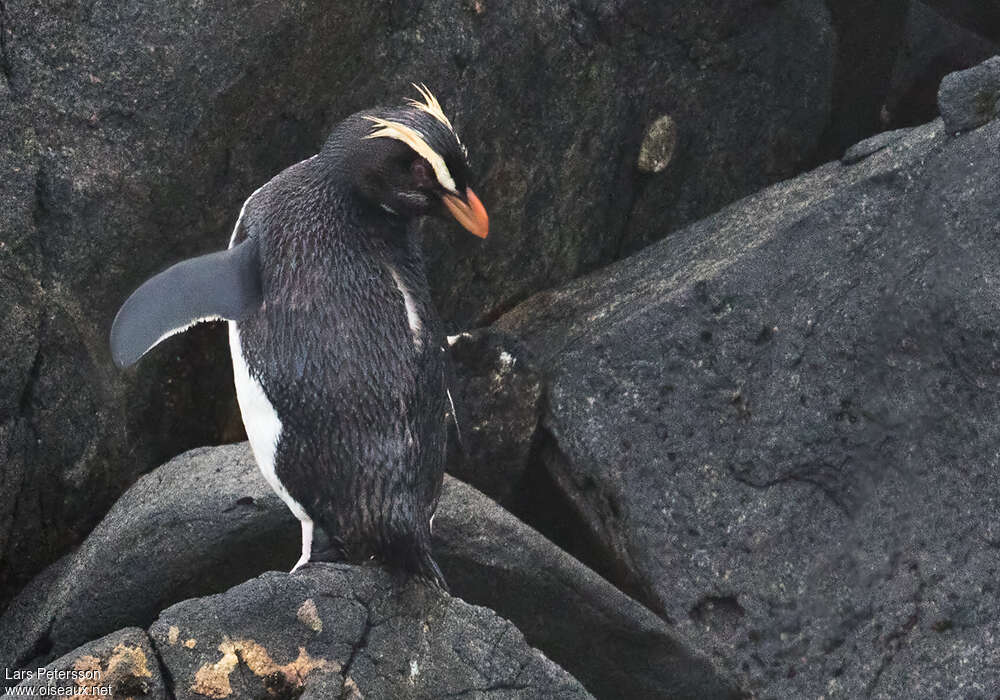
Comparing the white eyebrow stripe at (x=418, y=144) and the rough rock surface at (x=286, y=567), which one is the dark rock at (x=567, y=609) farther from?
the white eyebrow stripe at (x=418, y=144)

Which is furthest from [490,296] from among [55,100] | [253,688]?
[253,688]

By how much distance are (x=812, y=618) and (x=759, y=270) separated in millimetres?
1008

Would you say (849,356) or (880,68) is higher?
(880,68)

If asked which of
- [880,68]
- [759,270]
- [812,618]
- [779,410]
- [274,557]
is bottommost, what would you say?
[274,557]

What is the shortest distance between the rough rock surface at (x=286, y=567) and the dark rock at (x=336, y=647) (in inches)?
25.0

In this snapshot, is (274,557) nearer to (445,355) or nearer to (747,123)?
(445,355)

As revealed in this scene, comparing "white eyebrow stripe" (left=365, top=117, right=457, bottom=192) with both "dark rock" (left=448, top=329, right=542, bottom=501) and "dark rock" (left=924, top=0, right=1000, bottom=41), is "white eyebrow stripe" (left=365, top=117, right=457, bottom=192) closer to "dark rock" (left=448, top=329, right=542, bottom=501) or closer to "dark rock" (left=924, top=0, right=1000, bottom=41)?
"dark rock" (left=448, top=329, right=542, bottom=501)

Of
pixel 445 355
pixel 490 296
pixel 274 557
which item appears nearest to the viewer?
pixel 445 355

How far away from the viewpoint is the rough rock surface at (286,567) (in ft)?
13.3

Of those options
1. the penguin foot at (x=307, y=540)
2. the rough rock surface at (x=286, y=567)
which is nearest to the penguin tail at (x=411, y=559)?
the penguin foot at (x=307, y=540)

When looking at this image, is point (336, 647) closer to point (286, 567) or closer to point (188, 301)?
point (286, 567)

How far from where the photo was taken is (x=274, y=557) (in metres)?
4.17

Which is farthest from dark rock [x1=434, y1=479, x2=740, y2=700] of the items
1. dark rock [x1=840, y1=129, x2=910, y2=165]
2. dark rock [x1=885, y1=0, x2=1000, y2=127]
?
dark rock [x1=885, y1=0, x2=1000, y2=127]

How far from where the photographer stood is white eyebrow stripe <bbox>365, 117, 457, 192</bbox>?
145 inches
